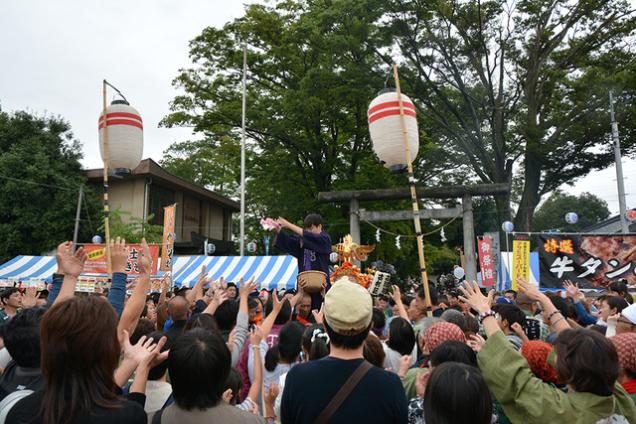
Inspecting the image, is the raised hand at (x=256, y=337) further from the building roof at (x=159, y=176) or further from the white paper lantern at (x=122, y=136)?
the building roof at (x=159, y=176)

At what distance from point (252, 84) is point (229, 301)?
17062 mm

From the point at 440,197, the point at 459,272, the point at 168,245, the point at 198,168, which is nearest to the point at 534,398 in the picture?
the point at 168,245

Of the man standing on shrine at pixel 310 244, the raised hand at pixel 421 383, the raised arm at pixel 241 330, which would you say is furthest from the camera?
the man standing on shrine at pixel 310 244

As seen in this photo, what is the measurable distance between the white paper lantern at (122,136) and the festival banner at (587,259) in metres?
7.83

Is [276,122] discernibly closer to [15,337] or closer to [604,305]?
[604,305]

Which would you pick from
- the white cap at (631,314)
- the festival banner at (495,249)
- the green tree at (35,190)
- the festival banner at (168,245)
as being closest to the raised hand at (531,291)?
the white cap at (631,314)

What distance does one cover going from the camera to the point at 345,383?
1815 millimetres

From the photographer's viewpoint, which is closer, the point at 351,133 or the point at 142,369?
the point at 142,369

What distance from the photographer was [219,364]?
1896 mm

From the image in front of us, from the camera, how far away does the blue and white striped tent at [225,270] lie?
547 inches

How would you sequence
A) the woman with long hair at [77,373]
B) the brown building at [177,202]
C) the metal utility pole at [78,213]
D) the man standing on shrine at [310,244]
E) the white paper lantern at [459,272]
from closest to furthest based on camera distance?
the woman with long hair at [77,373], the man standing on shrine at [310,244], the white paper lantern at [459,272], the metal utility pole at [78,213], the brown building at [177,202]

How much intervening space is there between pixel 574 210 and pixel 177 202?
3343cm

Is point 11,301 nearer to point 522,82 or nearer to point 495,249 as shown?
point 495,249

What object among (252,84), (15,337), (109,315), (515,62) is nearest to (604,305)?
(109,315)
